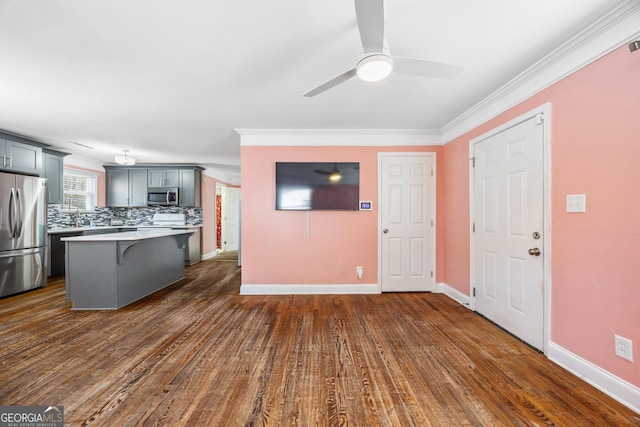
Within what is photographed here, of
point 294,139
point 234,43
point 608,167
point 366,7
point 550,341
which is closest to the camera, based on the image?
point 366,7

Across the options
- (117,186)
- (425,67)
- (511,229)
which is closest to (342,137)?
(425,67)

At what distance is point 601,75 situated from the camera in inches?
66.7

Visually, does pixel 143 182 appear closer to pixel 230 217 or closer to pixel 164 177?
pixel 164 177

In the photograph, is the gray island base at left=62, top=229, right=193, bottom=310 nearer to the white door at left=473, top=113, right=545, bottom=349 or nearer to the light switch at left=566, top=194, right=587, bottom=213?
the white door at left=473, top=113, right=545, bottom=349

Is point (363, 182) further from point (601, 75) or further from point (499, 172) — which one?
point (601, 75)

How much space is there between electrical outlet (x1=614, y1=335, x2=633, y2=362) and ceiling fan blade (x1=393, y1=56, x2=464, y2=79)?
1974 mm

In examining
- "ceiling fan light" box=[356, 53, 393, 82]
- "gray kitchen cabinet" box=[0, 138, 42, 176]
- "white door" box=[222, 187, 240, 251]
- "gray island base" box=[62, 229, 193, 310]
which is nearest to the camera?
"ceiling fan light" box=[356, 53, 393, 82]

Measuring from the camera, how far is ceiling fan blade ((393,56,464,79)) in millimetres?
1554

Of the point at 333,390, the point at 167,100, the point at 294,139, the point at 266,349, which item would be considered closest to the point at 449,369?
the point at 333,390

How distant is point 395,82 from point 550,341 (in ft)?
8.37

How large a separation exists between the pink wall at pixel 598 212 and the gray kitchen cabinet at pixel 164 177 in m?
6.42

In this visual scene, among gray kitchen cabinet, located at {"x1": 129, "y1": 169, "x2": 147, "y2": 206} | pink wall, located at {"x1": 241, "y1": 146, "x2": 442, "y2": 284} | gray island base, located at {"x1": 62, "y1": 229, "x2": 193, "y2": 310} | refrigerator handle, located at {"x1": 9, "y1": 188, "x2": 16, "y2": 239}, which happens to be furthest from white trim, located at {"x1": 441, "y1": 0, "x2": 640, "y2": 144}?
gray kitchen cabinet, located at {"x1": 129, "y1": 169, "x2": 147, "y2": 206}

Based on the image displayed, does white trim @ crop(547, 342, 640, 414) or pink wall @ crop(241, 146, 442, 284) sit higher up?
pink wall @ crop(241, 146, 442, 284)

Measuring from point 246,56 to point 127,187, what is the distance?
18.2 feet
